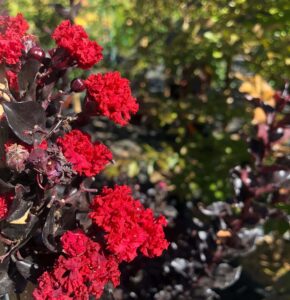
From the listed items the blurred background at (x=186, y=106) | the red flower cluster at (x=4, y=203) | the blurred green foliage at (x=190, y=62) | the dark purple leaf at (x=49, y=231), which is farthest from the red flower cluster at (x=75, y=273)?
the blurred green foliage at (x=190, y=62)

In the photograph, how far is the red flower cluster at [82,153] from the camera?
1.25 metres

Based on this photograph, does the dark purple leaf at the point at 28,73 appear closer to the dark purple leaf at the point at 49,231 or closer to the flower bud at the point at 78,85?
the flower bud at the point at 78,85

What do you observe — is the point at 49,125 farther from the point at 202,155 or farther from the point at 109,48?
the point at 109,48

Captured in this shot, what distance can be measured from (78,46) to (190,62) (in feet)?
6.41

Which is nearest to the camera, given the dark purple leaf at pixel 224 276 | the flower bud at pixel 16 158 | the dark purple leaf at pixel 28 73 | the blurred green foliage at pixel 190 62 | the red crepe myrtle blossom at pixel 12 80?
the flower bud at pixel 16 158

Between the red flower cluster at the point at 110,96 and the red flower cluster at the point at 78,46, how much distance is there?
5cm

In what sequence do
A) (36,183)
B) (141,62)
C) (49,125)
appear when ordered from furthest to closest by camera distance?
(141,62)
(49,125)
(36,183)

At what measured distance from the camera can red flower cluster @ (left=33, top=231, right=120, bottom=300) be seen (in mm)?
1198

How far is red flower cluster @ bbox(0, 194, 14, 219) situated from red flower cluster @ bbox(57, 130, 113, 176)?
158 millimetres

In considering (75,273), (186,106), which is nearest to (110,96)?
(75,273)

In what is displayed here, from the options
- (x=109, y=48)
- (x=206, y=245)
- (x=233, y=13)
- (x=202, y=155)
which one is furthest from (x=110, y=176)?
(x=109, y=48)

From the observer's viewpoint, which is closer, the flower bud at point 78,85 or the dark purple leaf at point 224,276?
the flower bud at point 78,85

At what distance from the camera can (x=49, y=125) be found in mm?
1336

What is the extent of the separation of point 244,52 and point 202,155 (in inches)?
23.6
